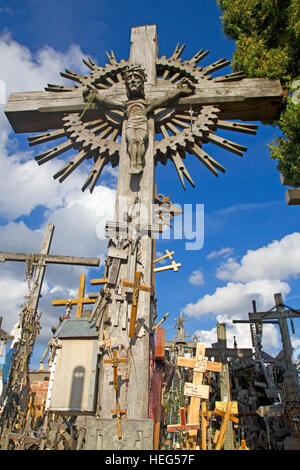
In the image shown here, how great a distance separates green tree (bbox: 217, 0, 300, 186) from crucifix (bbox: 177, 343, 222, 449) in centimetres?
302

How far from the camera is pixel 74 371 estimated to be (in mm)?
3848

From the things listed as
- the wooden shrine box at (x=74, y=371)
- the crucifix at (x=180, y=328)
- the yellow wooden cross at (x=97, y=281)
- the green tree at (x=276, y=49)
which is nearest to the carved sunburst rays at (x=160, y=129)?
the green tree at (x=276, y=49)

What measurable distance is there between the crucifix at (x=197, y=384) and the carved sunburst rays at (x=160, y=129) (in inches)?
107

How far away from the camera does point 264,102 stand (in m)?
5.41

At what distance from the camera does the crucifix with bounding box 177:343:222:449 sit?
500cm

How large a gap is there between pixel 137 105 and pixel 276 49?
3103mm

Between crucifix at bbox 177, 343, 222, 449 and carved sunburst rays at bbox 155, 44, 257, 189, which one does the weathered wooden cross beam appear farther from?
crucifix at bbox 177, 343, 222, 449

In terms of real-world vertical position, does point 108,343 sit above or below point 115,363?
above

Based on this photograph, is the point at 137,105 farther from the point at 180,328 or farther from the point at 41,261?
the point at 180,328

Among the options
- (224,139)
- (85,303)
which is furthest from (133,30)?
(85,303)

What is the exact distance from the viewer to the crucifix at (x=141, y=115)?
4.72 metres

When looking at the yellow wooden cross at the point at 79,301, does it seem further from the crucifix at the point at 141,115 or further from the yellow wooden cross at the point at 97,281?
the crucifix at the point at 141,115

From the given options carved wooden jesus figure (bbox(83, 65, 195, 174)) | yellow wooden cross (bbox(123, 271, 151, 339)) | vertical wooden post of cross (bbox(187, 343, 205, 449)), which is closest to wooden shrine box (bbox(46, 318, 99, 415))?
yellow wooden cross (bbox(123, 271, 151, 339))

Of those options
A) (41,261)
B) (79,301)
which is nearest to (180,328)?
(41,261)
